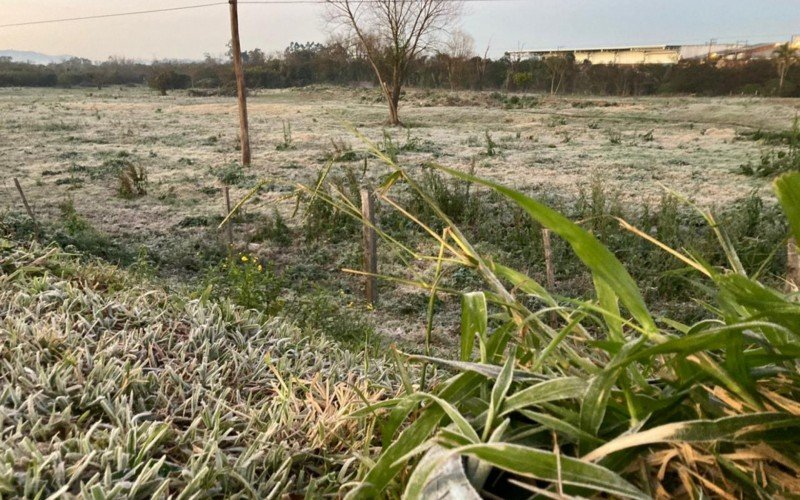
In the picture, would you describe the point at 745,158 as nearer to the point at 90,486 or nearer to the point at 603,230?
the point at 603,230

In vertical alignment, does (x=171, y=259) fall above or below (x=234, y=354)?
below

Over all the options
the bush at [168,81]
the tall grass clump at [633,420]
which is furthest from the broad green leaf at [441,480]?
the bush at [168,81]

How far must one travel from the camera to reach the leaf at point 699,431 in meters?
0.40

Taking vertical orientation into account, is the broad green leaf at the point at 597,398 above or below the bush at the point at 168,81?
below

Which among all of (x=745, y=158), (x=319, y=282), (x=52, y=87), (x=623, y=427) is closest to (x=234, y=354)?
(x=623, y=427)

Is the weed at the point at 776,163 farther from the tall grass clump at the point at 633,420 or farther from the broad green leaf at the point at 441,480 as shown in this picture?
the broad green leaf at the point at 441,480

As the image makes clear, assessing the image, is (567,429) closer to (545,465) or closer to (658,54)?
(545,465)

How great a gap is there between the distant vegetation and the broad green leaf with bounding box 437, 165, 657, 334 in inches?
1154

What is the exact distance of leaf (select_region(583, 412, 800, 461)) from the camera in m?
0.40

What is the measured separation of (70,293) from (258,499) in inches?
46.4

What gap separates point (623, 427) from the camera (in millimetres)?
477

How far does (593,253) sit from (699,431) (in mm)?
154

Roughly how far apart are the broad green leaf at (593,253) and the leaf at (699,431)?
0.09 meters

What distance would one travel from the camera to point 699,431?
41 centimetres
